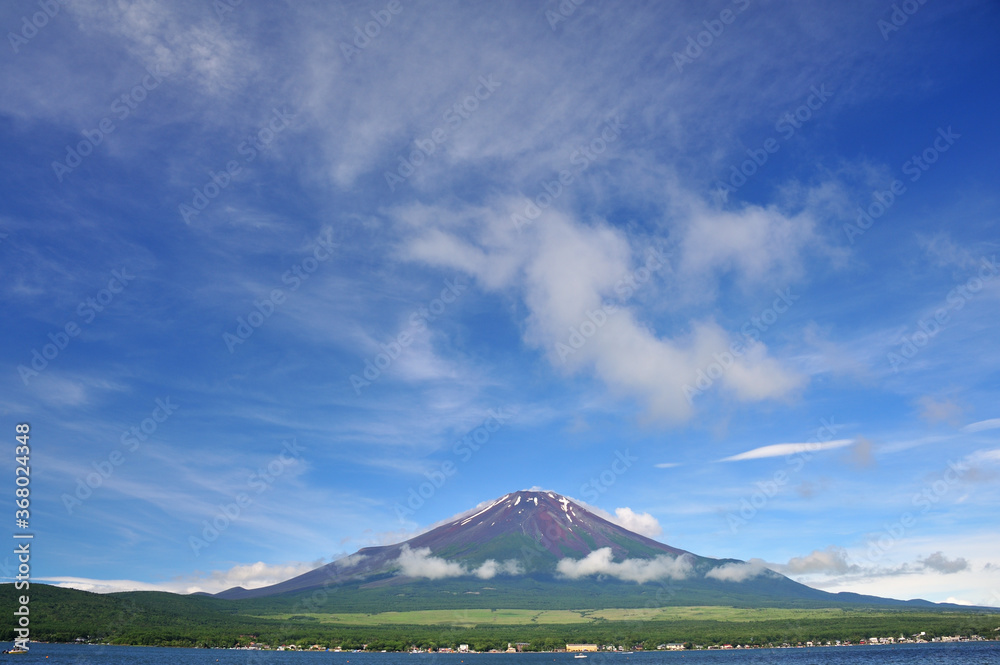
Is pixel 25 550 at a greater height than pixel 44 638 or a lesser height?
greater

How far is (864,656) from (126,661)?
178643 mm

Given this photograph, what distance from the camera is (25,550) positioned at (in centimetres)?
4903

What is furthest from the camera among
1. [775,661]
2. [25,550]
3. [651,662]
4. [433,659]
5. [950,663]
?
[433,659]

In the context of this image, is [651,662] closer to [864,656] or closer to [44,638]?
[864,656]

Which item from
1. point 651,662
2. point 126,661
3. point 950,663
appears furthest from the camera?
point 651,662

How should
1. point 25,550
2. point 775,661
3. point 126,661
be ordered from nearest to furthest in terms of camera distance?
point 25,550
point 126,661
point 775,661

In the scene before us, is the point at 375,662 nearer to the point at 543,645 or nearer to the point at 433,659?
the point at 433,659

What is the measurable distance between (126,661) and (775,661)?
148 metres

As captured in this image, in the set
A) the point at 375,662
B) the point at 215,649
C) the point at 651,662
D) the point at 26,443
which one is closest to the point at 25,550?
the point at 26,443

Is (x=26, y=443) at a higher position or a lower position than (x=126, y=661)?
higher

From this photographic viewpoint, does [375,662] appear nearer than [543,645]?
Yes

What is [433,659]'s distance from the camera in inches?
6919

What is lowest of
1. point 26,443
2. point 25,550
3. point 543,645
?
point 543,645

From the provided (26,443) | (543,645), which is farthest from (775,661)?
(26,443)
